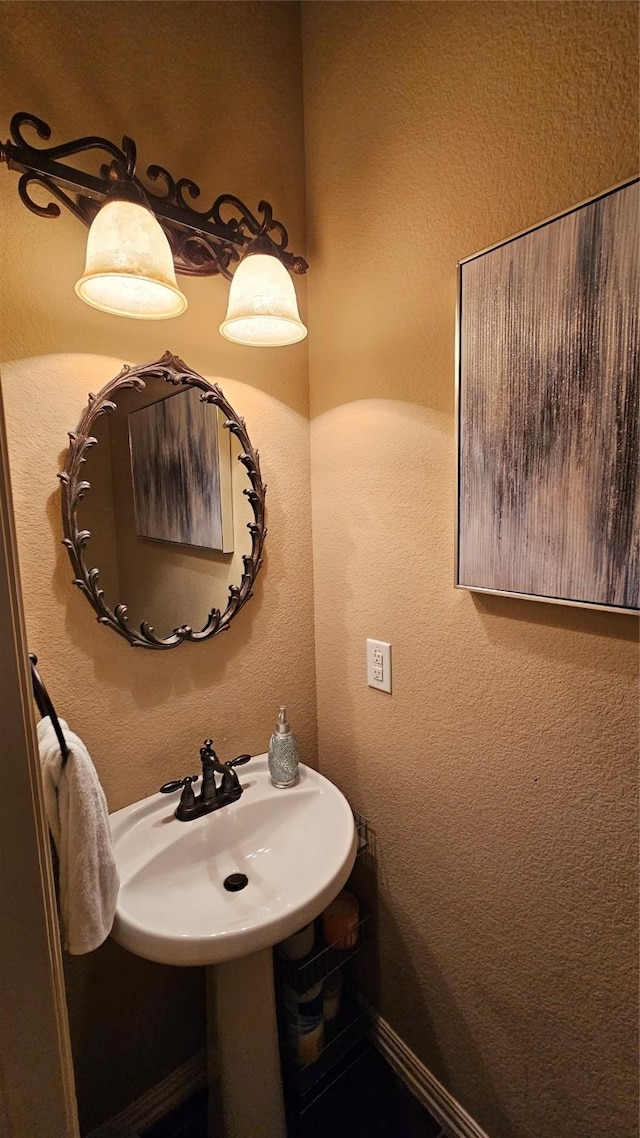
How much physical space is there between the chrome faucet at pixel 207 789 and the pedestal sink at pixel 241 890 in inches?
0.7

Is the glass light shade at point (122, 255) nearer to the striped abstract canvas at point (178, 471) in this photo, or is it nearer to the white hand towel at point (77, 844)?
the striped abstract canvas at point (178, 471)

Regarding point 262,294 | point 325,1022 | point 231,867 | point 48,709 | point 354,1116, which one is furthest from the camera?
point 325,1022

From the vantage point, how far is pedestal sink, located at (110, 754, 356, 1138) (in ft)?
2.87

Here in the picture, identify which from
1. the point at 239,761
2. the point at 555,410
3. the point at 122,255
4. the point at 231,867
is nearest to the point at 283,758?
the point at 239,761

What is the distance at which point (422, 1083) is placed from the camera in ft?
3.92

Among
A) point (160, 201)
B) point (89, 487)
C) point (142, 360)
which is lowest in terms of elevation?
point (89, 487)

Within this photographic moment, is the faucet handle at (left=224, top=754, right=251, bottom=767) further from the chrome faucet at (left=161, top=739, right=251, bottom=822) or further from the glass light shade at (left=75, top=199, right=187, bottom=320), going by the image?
the glass light shade at (left=75, top=199, right=187, bottom=320)

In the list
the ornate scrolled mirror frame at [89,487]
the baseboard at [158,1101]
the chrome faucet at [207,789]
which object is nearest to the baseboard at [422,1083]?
the baseboard at [158,1101]

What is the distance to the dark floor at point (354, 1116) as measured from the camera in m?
1.15

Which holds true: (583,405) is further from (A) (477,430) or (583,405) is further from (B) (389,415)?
(B) (389,415)

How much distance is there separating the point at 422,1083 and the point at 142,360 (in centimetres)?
190

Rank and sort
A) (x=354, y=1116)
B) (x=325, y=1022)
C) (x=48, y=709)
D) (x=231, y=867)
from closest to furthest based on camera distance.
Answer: (x=48, y=709) → (x=231, y=867) → (x=354, y=1116) → (x=325, y=1022)

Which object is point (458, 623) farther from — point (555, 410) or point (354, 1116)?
point (354, 1116)

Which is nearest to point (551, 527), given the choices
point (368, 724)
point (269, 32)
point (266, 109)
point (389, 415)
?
point (389, 415)
